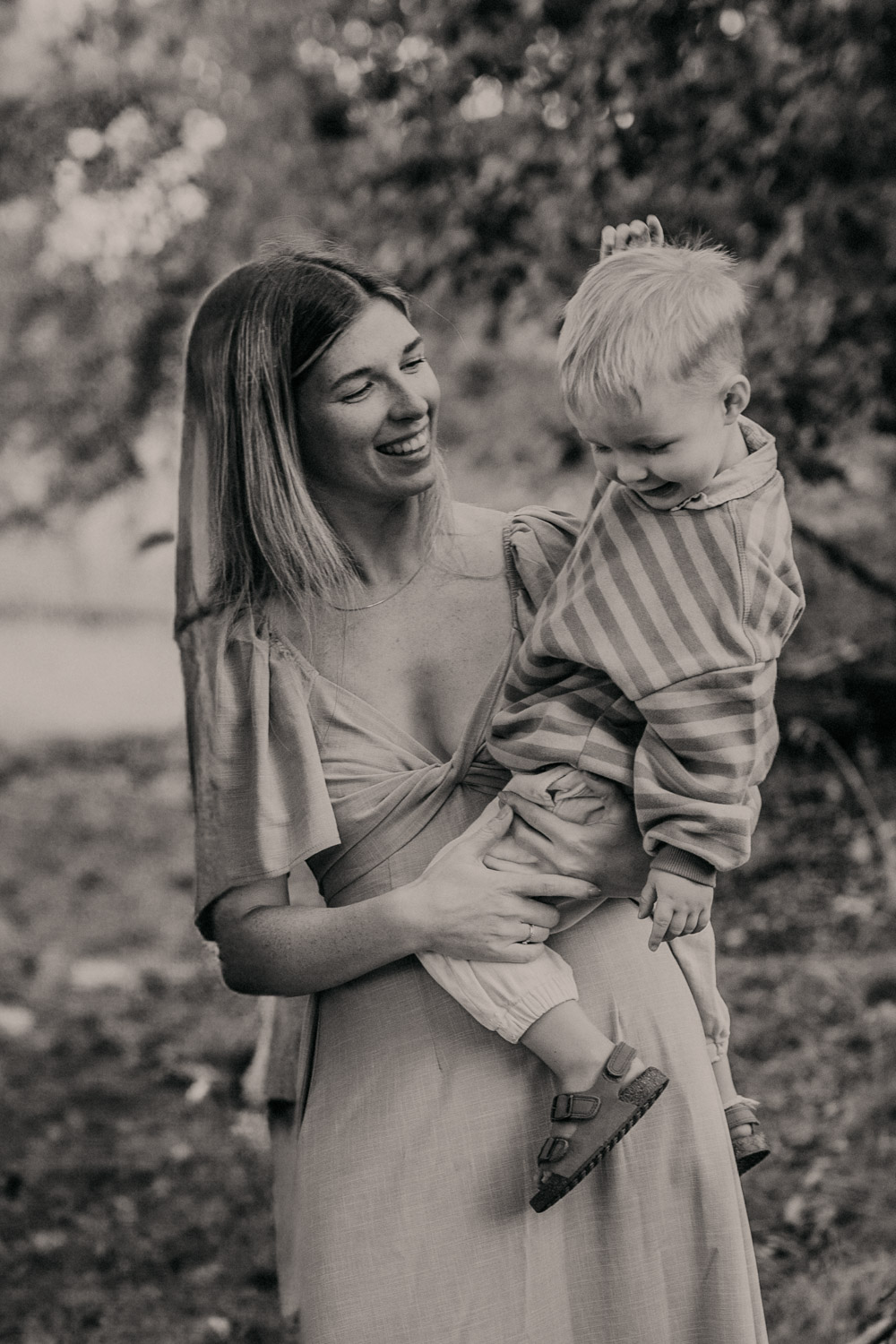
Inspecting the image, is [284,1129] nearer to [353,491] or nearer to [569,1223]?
[569,1223]

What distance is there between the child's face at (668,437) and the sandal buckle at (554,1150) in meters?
0.82

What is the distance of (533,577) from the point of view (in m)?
2.28

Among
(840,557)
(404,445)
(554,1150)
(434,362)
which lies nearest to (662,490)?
(404,445)

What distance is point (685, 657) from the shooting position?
1.89 metres

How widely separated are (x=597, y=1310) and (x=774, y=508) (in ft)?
3.67

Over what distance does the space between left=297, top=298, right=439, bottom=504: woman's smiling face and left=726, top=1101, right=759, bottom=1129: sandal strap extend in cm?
101

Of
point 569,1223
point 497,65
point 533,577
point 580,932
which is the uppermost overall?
point 497,65

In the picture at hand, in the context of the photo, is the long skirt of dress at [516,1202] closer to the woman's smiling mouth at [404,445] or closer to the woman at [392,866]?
the woman at [392,866]

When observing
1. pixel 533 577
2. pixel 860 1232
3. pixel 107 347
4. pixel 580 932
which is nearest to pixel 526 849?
pixel 580 932

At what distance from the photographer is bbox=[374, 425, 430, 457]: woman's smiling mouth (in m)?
2.13

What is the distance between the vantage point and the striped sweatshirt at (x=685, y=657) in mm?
1882

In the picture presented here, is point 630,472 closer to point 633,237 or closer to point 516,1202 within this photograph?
point 633,237

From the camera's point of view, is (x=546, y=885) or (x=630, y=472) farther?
(x=546, y=885)

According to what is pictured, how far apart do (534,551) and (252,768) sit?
545 mm
